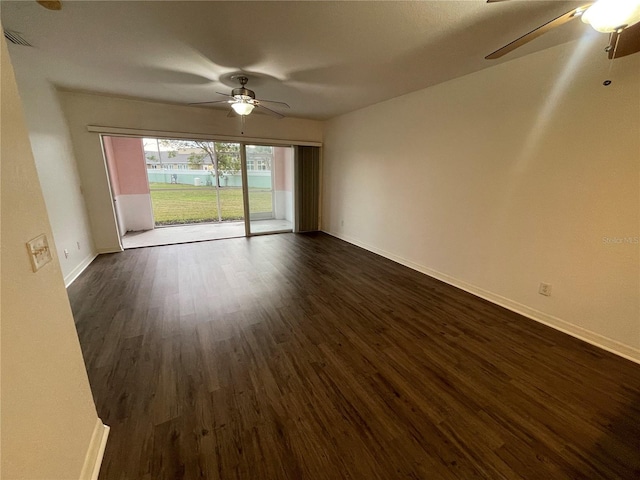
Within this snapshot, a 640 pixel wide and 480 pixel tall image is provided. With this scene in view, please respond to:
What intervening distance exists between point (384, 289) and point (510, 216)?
1536 millimetres

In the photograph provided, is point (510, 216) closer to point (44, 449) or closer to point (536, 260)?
point (536, 260)

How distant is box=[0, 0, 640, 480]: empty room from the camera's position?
47.2 inches

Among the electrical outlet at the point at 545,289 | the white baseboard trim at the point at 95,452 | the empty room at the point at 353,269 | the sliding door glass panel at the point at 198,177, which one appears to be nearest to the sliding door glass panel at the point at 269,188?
the sliding door glass panel at the point at 198,177

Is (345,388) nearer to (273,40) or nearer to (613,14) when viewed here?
(613,14)

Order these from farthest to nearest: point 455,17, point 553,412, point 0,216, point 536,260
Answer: point 536,260
point 455,17
point 553,412
point 0,216

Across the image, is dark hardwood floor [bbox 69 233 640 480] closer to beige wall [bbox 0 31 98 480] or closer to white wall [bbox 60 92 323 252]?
beige wall [bbox 0 31 98 480]

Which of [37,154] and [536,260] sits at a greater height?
[37,154]

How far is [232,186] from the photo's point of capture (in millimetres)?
6516

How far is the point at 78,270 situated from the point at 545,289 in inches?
218

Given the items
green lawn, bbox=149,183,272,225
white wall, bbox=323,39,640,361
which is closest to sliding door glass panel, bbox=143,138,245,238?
green lawn, bbox=149,183,272,225

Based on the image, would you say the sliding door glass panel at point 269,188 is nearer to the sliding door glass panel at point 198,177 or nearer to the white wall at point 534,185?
the sliding door glass panel at point 198,177

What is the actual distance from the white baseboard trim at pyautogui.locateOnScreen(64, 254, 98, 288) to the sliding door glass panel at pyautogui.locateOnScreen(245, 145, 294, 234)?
267cm

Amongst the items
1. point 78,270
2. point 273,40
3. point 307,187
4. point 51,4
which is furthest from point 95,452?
point 307,187

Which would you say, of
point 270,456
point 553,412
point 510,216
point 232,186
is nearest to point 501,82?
point 510,216
